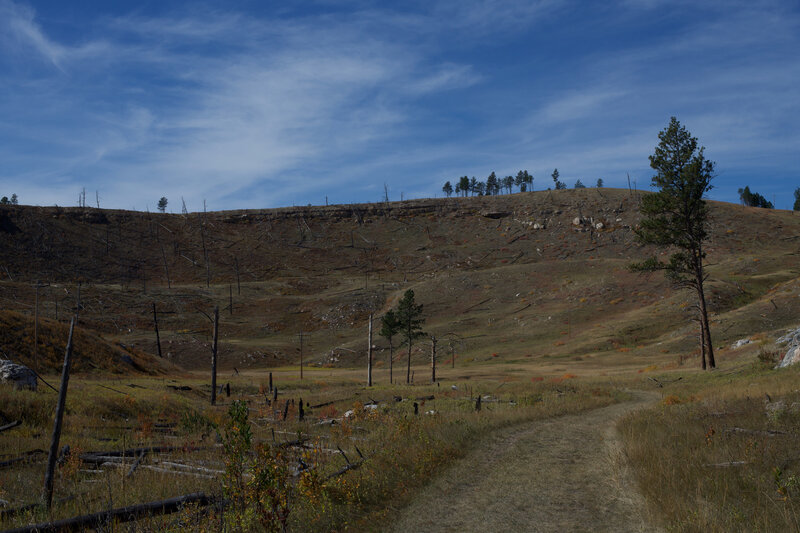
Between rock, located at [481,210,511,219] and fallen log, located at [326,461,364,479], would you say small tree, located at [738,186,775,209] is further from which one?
fallen log, located at [326,461,364,479]

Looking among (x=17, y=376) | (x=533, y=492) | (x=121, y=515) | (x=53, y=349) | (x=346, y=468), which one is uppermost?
(x=121, y=515)

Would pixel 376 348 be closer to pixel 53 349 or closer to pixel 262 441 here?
pixel 53 349

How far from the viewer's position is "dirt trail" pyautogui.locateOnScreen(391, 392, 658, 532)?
7484 millimetres

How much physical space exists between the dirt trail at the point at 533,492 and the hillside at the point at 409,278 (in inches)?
1379

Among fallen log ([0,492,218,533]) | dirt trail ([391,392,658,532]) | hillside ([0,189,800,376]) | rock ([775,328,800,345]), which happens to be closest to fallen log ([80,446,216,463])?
fallen log ([0,492,218,533])

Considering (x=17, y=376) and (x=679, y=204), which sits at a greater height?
(x=679, y=204)

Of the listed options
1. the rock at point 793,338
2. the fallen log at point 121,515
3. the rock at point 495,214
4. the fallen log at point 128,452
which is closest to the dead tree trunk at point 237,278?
the rock at point 495,214

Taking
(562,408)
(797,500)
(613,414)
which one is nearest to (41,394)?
(562,408)

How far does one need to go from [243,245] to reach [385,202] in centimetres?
4725

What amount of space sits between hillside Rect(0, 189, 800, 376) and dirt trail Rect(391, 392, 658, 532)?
3503cm

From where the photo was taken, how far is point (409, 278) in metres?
115

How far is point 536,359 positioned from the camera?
206ft

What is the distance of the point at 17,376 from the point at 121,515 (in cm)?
1989

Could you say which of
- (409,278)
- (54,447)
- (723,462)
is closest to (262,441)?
(54,447)
